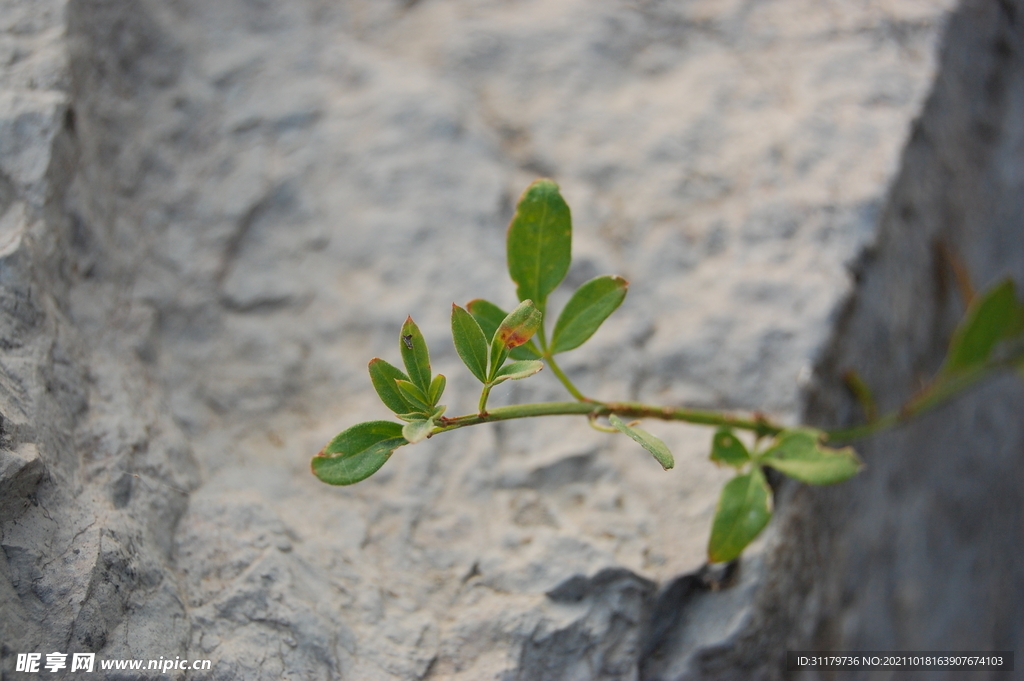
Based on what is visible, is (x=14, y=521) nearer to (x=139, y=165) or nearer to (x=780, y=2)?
(x=139, y=165)

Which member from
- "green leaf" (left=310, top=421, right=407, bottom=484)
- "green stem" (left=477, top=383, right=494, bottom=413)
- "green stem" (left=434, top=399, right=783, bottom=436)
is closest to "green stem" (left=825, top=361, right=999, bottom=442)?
"green stem" (left=434, top=399, right=783, bottom=436)

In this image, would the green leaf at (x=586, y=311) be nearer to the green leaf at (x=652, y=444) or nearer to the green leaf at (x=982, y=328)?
the green leaf at (x=652, y=444)

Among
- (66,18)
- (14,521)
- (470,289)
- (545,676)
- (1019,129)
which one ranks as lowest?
(545,676)

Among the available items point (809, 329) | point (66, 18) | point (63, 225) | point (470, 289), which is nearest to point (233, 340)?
point (63, 225)

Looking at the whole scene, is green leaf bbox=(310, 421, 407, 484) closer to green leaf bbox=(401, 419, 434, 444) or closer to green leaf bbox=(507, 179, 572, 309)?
green leaf bbox=(401, 419, 434, 444)

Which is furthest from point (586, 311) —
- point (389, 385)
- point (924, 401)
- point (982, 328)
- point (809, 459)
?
point (982, 328)

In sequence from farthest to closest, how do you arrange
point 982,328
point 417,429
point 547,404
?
point 982,328, point 547,404, point 417,429

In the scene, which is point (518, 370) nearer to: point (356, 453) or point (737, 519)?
point (356, 453)
